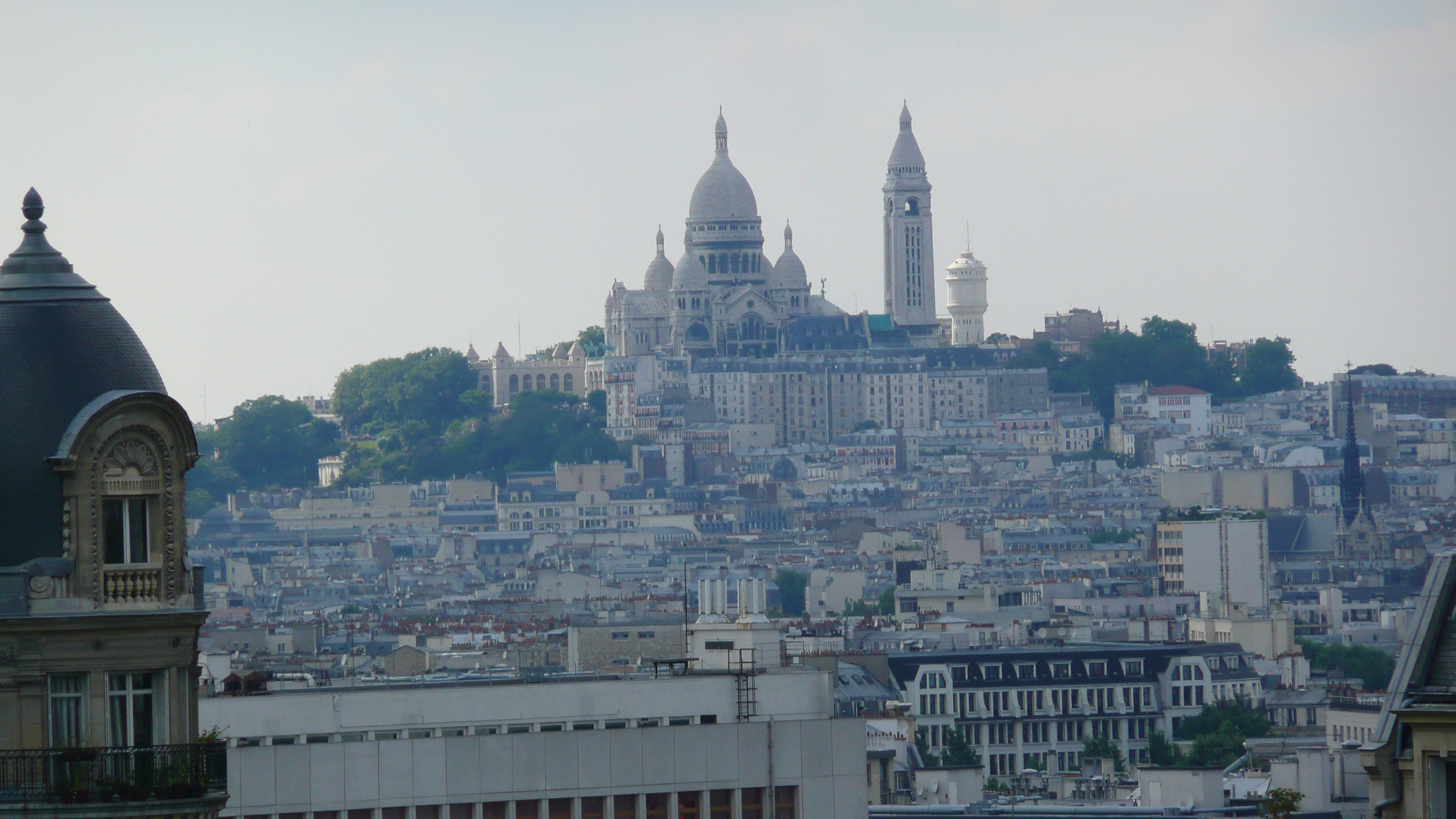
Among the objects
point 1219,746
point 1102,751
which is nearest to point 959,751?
point 1102,751

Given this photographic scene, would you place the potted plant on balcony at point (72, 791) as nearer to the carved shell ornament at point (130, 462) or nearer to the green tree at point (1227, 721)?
the carved shell ornament at point (130, 462)

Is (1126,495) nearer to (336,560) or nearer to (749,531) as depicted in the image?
(749,531)

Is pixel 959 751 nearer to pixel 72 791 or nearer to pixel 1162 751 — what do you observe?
pixel 1162 751

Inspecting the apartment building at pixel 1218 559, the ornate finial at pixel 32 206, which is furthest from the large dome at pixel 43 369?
the apartment building at pixel 1218 559

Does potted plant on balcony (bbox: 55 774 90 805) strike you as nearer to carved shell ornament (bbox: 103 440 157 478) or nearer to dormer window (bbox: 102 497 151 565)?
dormer window (bbox: 102 497 151 565)

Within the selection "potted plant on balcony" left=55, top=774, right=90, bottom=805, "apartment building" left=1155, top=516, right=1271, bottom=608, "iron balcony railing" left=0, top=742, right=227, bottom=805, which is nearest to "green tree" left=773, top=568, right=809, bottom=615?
"apartment building" left=1155, top=516, right=1271, bottom=608

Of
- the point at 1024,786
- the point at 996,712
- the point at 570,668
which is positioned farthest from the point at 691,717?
the point at 996,712
